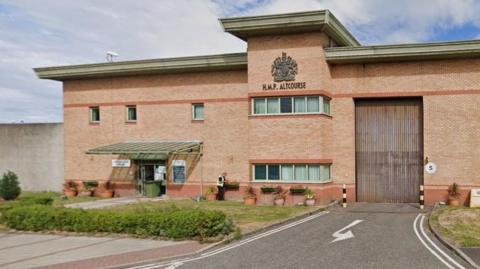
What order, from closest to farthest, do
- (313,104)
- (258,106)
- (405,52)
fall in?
1. (405,52)
2. (313,104)
3. (258,106)

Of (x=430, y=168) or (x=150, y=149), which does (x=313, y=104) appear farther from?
(x=150, y=149)

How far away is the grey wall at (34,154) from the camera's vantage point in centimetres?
3766

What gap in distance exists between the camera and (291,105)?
1147 inches

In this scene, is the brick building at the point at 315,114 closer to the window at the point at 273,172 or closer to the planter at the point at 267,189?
the window at the point at 273,172

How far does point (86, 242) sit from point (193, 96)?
55.6ft

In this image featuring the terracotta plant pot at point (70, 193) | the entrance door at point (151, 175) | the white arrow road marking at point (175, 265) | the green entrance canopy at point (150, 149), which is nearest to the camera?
the white arrow road marking at point (175, 265)

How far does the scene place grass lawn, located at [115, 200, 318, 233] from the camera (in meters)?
20.9

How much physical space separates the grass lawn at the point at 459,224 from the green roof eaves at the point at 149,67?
13299mm

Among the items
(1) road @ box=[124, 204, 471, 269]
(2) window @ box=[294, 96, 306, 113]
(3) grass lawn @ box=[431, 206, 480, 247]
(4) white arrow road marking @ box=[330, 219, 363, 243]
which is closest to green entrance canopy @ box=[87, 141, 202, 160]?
(2) window @ box=[294, 96, 306, 113]

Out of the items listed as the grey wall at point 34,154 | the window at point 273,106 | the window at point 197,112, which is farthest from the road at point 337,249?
the grey wall at point 34,154

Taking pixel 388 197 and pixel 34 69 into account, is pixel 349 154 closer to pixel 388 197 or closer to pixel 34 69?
pixel 388 197

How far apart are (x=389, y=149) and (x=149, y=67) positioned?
14.4 meters

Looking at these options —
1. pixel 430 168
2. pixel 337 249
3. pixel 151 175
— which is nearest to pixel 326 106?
pixel 430 168

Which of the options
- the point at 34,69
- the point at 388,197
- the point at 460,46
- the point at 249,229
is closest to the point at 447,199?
the point at 388,197
